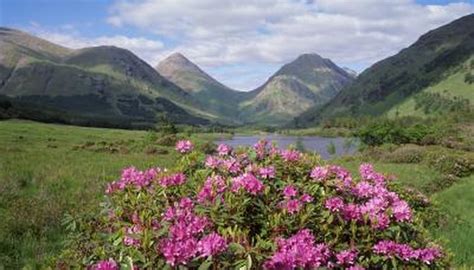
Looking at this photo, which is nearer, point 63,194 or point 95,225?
point 95,225

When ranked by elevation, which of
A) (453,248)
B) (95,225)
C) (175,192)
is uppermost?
(175,192)

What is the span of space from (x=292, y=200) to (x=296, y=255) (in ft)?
3.12

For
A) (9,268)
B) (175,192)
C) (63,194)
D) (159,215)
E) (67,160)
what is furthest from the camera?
(67,160)

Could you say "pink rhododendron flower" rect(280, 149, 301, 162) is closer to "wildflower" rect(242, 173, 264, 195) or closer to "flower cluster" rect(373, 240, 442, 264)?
"wildflower" rect(242, 173, 264, 195)

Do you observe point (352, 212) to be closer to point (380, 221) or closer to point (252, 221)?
point (380, 221)

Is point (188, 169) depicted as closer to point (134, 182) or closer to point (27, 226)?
point (134, 182)

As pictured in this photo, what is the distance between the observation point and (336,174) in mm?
6988

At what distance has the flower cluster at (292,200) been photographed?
5.86 metres

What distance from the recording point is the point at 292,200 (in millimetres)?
5996

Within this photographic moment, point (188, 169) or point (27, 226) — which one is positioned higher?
point (188, 169)

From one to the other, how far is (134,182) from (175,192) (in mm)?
680

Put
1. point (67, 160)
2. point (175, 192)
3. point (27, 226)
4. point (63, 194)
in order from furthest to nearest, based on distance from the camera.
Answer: point (67, 160) < point (63, 194) < point (27, 226) < point (175, 192)

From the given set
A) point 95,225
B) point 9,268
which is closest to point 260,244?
point 95,225

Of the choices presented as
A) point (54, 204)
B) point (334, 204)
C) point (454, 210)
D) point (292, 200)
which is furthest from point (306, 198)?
point (454, 210)
